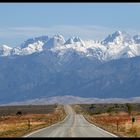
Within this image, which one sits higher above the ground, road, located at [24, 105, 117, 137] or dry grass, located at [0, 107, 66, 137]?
dry grass, located at [0, 107, 66, 137]

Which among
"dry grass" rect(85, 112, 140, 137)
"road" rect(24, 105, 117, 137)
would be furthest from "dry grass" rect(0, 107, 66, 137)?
"dry grass" rect(85, 112, 140, 137)

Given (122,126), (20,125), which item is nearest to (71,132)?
(122,126)

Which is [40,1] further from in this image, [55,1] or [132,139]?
[132,139]

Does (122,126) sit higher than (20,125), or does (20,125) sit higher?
(20,125)

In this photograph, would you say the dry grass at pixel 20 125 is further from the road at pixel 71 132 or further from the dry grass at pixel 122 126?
the dry grass at pixel 122 126

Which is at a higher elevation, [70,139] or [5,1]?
[5,1]

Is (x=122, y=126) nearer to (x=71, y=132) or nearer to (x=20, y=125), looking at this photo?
(x=20, y=125)

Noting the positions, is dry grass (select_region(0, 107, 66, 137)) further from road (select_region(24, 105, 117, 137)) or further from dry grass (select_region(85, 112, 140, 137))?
dry grass (select_region(85, 112, 140, 137))

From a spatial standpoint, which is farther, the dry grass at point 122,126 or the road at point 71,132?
the dry grass at point 122,126

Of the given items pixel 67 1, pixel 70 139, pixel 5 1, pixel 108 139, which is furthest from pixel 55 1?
pixel 108 139

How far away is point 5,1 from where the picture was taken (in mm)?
32562

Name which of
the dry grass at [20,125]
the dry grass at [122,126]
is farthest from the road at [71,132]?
the dry grass at [20,125]

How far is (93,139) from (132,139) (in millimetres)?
3322

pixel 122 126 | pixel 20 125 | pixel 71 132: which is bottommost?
pixel 71 132
